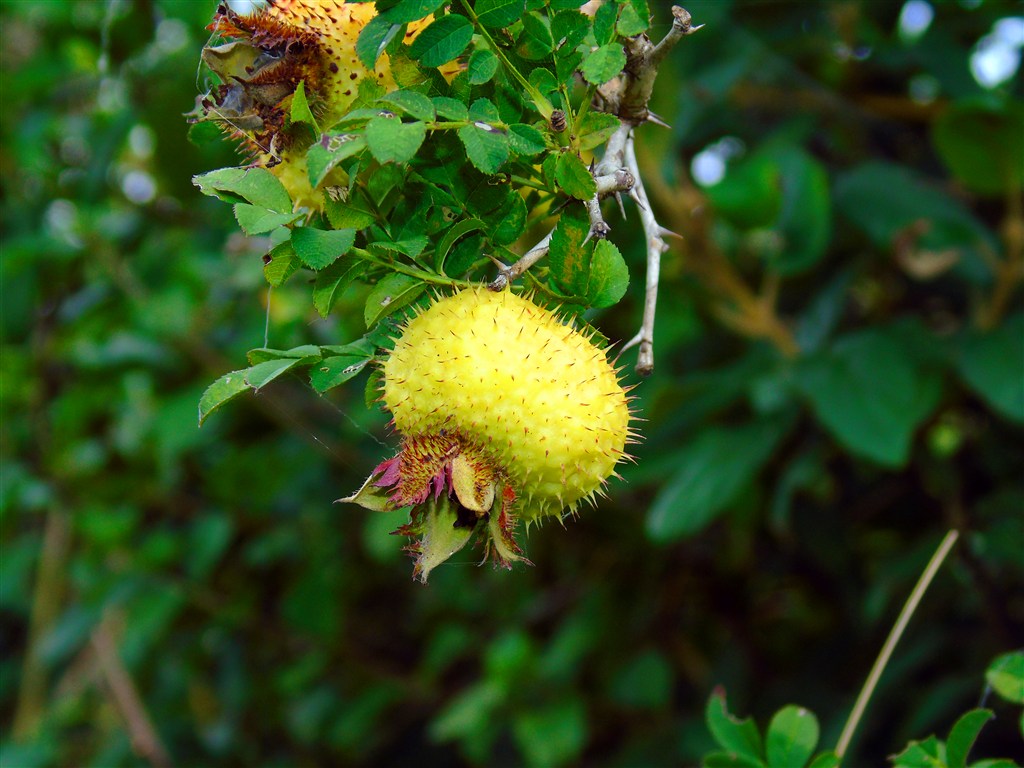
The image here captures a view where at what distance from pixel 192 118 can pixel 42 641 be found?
6.04 feet

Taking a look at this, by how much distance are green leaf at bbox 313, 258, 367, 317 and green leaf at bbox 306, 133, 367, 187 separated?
0.31 feet

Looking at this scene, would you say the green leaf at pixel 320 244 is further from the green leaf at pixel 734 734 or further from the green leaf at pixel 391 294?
the green leaf at pixel 734 734

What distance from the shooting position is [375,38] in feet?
1.93

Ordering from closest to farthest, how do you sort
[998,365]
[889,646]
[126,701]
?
[889,646], [998,365], [126,701]

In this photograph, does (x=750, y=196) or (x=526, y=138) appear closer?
(x=526, y=138)

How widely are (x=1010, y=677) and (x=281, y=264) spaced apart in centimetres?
61

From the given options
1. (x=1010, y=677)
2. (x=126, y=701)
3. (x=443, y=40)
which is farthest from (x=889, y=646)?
(x=126, y=701)

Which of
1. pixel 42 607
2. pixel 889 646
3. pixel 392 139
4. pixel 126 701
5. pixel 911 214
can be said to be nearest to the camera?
pixel 392 139

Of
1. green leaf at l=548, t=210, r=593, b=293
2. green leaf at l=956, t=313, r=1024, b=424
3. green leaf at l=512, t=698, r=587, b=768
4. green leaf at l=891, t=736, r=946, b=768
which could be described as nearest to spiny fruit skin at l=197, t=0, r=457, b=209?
green leaf at l=548, t=210, r=593, b=293

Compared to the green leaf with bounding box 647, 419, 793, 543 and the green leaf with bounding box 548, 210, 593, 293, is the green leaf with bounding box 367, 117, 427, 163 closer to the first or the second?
the green leaf with bounding box 548, 210, 593, 293

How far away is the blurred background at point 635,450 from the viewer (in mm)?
1409

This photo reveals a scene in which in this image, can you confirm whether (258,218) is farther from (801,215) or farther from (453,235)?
(801,215)

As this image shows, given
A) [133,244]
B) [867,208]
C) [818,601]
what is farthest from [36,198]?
[818,601]

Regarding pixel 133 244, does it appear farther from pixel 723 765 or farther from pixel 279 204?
pixel 723 765
